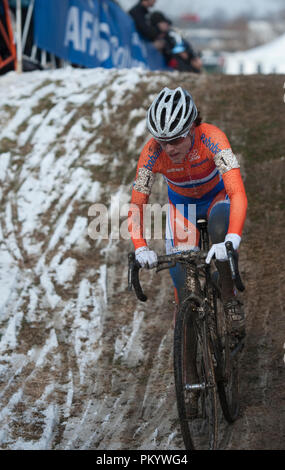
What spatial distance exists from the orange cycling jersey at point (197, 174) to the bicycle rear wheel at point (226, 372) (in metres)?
0.89

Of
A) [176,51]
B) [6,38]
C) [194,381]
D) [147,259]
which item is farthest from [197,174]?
[176,51]

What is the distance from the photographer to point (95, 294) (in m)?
7.34

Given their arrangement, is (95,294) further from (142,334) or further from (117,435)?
(117,435)

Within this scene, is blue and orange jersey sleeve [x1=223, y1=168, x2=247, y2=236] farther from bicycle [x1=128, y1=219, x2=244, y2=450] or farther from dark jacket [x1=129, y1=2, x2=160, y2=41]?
dark jacket [x1=129, y1=2, x2=160, y2=41]

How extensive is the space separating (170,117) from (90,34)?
10.7 metres

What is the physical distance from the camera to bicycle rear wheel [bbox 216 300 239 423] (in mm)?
4279

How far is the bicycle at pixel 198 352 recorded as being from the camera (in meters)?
3.62

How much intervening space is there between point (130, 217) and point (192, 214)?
2.13 ft

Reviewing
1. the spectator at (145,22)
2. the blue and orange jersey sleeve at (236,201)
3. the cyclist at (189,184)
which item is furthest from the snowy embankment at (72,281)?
the spectator at (145,22)

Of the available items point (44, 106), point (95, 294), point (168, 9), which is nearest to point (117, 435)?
point (95, 294)

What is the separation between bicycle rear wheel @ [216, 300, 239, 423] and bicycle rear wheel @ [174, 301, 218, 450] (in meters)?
0.32

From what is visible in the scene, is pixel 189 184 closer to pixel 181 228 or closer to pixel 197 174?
pixel 197 174

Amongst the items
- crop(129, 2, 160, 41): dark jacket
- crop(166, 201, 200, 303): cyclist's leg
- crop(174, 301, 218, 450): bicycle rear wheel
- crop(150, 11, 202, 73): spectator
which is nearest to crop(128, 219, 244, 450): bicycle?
crop(174, 301, 218, 450): bicycle rear wheel

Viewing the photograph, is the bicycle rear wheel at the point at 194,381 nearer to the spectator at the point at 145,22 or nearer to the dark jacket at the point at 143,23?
the spectator at the point at 145,22
